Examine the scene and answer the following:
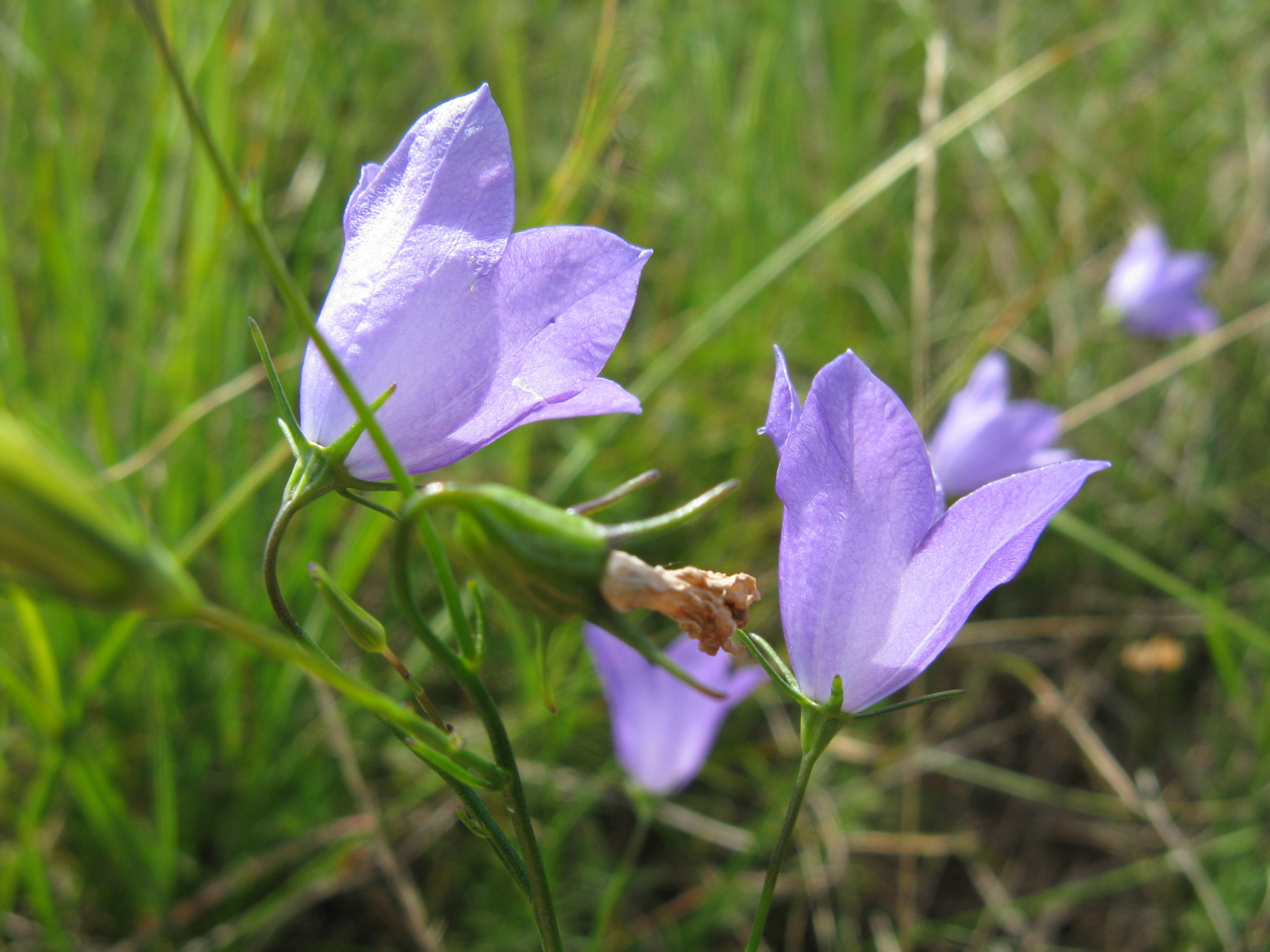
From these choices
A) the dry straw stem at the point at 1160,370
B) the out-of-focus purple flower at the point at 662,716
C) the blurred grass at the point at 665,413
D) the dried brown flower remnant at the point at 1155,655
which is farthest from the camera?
the dried brown flower remnant at the point at 1155,655

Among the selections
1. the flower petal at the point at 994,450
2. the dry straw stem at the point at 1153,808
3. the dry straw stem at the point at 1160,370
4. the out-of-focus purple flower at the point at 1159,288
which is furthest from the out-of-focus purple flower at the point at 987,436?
the out-of-focus purple flower at the point at 1159,288

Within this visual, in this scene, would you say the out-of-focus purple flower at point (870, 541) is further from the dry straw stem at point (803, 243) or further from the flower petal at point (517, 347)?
the dry straw stem at point (803, 243)

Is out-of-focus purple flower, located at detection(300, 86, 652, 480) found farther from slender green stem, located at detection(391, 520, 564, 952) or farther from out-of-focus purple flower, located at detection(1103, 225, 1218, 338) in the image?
out-of-focus purple flower, located at detection(1103, 225, 1218, 338)

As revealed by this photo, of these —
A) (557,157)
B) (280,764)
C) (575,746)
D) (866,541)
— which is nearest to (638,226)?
(557,157)

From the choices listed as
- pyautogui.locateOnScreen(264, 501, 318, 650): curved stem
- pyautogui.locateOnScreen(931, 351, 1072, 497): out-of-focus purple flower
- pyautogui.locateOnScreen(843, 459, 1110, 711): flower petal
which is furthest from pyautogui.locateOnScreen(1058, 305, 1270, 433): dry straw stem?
pyautogui.locateOnScreen(264, 501, 318, 650): curved stem

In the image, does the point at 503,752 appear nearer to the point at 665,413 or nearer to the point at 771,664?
the point at 771,664
